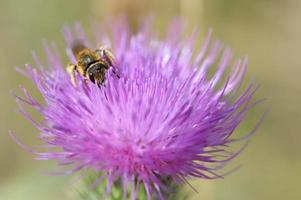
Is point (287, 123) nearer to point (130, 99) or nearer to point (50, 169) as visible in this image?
point (50, 169)

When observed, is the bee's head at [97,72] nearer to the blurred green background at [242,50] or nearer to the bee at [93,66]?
the bee at [93,66]

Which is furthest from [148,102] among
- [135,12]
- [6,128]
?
[6,128]

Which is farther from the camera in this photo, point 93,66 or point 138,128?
point 93,66

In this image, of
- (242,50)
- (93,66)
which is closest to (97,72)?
(93,66)

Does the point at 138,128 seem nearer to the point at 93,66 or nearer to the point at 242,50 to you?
the point at 93,66

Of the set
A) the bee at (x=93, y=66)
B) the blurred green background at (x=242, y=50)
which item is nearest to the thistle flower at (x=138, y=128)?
the bee at (x=93, y=66)
